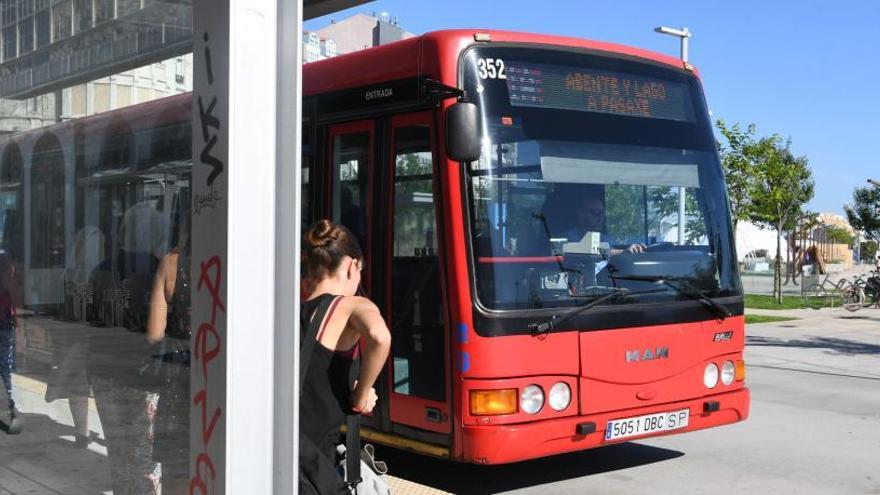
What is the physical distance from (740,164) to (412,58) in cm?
2369

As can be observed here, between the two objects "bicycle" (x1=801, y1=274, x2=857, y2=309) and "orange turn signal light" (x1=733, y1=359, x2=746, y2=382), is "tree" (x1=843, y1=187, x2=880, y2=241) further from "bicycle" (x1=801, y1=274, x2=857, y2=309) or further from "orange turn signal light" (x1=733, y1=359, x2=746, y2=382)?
"orange turn signal light" (x1=733, y1=359, x2=746, y2=382)

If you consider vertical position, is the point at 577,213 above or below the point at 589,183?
below

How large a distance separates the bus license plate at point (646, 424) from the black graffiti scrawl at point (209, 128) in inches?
180

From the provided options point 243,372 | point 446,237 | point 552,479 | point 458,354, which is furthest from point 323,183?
point 243,372

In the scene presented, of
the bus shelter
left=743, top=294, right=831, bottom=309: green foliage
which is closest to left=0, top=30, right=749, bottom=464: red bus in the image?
the bus shelter

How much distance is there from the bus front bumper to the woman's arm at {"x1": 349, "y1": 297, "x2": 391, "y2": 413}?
9.06 feet

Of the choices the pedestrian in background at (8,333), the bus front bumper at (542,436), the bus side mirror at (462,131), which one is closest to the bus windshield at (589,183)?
the bus side mirror at (462,131)

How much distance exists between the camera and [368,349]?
10.5ft

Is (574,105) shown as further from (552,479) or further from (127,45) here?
(127,45)

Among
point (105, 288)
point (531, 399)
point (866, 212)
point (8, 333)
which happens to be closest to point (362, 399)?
point (105, 288)

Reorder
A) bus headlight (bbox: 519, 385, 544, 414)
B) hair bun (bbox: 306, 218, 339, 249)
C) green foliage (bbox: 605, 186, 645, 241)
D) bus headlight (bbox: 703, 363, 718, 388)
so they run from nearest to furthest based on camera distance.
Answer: hair bun (bbox: 306, 218, 339, 249), bus headlight (bbox: 519, 385, 544, 414), green foliage (bbox: 605, 186, 645, 241), bus headlight (bbox: 703, 363, 718, 388)

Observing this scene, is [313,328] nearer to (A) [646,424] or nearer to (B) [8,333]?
(B) [8,333]

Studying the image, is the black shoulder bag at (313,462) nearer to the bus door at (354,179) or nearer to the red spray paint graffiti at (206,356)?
the red spray paint graffiti at (206,356)

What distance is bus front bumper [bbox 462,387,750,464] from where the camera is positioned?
589 cm
